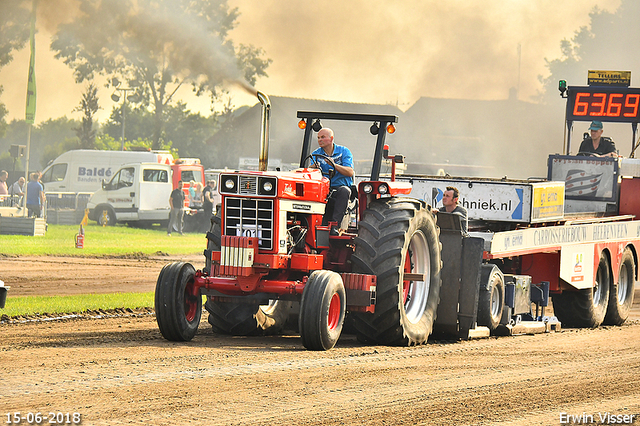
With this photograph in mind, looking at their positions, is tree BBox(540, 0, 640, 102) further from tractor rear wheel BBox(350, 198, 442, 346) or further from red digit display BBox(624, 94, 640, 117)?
tractor rear wheel BBox(350, 198, 442, 346)

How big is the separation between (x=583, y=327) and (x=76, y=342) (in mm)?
8175

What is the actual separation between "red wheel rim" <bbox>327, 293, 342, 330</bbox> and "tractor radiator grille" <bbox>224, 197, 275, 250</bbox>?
823mm

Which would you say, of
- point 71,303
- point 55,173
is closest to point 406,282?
point 71,303

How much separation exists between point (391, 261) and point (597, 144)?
8.43m

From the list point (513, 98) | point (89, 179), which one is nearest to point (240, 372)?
point (89, 179)

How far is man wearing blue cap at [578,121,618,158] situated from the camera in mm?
16844

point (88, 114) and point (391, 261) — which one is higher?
point (88, 114)

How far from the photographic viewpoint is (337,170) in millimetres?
10266

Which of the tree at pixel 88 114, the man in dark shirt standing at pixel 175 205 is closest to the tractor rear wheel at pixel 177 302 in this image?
the man in dark shirt standing at pixel 175 205

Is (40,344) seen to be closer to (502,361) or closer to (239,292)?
(239,292)

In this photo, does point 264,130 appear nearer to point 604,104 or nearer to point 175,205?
point 604,104

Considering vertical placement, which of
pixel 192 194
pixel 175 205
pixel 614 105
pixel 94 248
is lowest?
pixel 94 248

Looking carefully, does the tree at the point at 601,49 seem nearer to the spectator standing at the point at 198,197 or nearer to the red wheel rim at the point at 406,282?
the spectator standing at the point at 198,197

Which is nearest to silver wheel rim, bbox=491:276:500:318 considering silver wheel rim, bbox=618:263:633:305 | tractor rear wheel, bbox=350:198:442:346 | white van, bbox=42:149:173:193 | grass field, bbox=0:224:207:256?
tractor rear wheel, bbox=350:198:442:346
